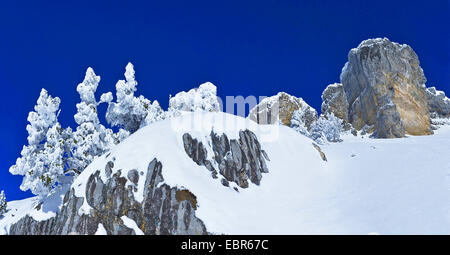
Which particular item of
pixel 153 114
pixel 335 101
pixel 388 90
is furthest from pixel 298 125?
pixel 335 101

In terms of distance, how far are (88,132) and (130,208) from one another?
43.9 feet

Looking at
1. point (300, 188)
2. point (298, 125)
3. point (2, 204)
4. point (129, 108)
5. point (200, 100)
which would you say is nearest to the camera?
point (300, 188)

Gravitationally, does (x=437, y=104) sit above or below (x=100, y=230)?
above

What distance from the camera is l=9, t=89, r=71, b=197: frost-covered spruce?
80.1 ft

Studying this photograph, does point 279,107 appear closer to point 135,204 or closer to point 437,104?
point 437,104

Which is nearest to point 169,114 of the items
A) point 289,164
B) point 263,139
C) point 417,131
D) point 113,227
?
point 263,139

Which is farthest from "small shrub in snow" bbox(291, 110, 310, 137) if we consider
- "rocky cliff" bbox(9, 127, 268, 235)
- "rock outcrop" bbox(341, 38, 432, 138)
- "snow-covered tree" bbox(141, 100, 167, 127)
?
"rock outcrop" bbox(341, 38, 432, 138)

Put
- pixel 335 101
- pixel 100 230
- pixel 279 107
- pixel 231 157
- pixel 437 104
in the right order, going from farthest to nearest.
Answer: pixel 335 101 < pixel 437 104 < pixel 279 107 < pixel 231 157 < pixel 100 230

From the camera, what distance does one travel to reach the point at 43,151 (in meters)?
25.8

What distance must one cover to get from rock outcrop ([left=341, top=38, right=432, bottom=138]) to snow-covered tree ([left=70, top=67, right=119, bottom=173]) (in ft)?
210

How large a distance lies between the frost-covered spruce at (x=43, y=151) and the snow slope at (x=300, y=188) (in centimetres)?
277
